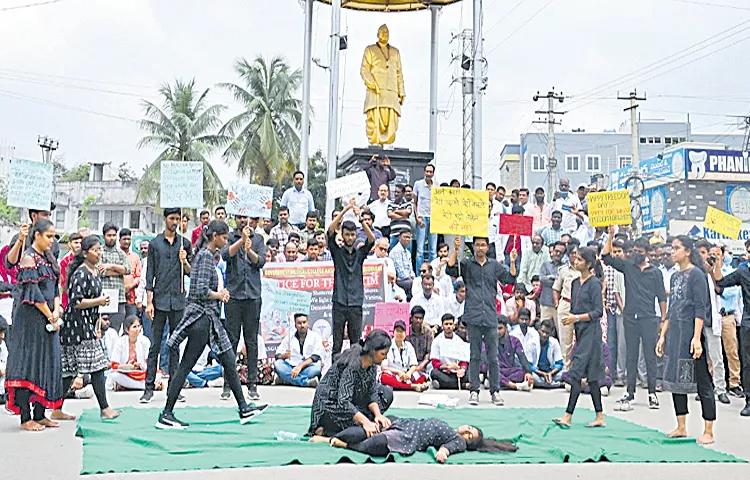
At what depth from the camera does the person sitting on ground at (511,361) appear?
11.2 meters

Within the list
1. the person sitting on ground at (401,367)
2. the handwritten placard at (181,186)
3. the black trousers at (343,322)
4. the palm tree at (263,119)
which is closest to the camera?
the handwritten placard at (181,186)

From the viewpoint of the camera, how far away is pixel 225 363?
7371mm

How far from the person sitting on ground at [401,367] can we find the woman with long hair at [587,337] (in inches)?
122

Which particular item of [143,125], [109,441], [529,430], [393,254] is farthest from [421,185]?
[143,125]

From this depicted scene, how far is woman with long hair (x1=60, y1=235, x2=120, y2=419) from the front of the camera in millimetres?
7609

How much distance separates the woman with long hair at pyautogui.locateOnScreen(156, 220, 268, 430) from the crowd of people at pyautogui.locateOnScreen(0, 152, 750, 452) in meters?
0.02

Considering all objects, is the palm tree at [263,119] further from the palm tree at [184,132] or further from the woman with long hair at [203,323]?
the woman with long hair at [203,323]

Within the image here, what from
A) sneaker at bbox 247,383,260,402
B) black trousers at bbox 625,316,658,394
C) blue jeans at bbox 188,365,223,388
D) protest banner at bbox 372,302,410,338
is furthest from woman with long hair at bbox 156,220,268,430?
black trousers at bbox 625,316,658,394

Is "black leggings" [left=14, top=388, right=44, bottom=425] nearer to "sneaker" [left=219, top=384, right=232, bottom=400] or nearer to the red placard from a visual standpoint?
"sneaker" [left=219, top=384, right=232, bottom=400]

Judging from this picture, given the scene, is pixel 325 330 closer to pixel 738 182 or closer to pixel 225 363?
pixel 225 363

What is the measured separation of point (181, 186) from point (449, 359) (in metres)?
4.46

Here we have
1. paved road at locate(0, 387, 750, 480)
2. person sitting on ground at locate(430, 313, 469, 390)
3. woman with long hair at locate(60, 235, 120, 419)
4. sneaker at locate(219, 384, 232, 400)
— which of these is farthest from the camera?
person sitting on ground at locate(430, 313, 469, 390)

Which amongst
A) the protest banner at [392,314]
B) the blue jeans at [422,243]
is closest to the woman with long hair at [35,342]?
the protest banner at [392,314]

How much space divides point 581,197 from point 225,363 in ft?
34.7
